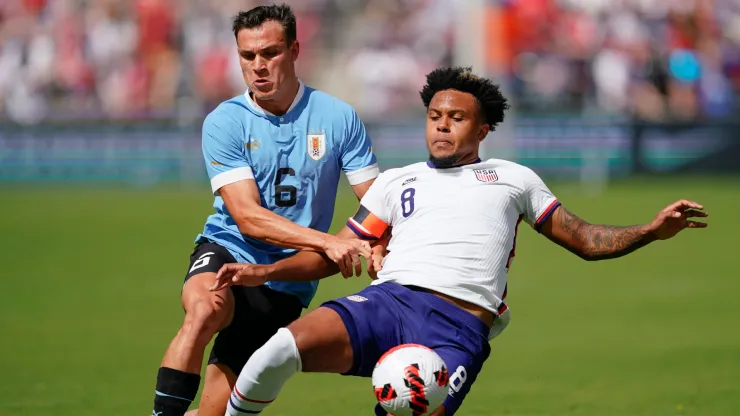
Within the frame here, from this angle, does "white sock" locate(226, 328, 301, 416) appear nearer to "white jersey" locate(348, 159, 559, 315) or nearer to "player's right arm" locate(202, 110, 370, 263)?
"player's right arm" locate(202, 110, 370, 263)

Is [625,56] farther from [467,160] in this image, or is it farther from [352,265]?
[352,265]

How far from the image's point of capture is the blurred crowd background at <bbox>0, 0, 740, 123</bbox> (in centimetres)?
2553

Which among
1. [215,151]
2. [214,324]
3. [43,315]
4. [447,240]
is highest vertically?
[215,151]

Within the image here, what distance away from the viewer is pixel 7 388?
9336 millimetres

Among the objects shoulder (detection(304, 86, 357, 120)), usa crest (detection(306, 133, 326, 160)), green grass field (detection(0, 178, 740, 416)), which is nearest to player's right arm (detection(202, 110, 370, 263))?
usa crest (detection(306, 133, 326, 160))

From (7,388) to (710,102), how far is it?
1921 cm

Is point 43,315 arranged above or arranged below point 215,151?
below

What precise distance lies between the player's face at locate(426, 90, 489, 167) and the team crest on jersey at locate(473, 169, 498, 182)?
4.2 inches

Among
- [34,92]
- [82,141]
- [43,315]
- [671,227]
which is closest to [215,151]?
[671,227]

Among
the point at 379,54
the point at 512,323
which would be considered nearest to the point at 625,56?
the point at 379,54

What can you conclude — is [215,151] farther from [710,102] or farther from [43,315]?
[710,102]

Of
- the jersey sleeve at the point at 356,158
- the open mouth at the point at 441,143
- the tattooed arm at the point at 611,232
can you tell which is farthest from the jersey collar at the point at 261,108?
the tattooed arm at the point at 611,232

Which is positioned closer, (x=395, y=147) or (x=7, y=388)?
(x=7, y=388)

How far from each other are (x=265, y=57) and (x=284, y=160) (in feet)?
2.01
